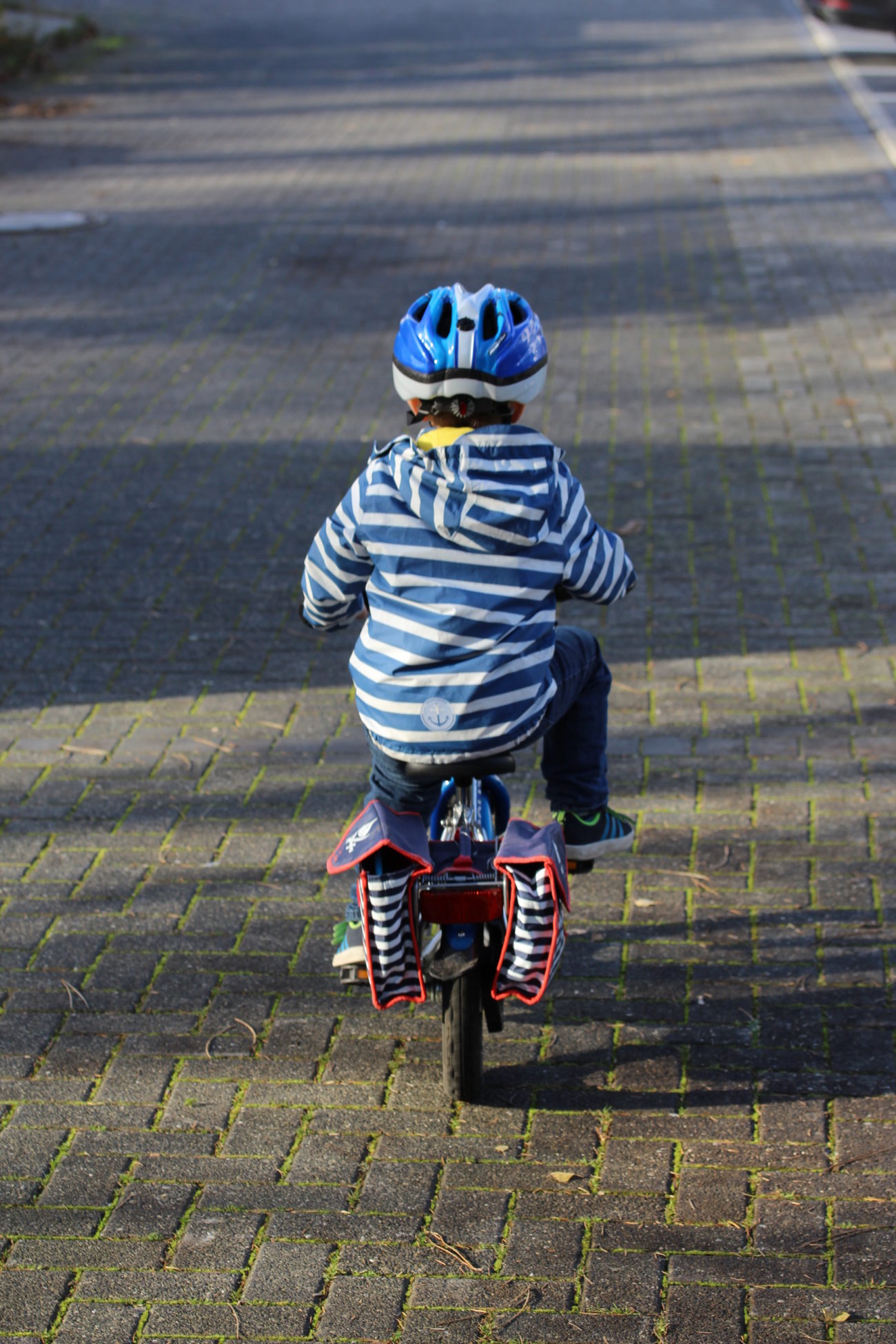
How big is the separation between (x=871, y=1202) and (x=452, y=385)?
2048mm

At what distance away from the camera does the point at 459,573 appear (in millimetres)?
3301

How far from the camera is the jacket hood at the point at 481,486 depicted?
324 centimetres

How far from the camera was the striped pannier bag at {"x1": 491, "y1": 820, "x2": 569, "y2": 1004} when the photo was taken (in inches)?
133

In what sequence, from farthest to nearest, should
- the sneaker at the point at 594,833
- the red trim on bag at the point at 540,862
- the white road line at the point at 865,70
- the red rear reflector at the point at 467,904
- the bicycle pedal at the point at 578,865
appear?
the white road line at the point at 865,70 < the bicycle pedal at the point at 578,865 < the sneaker at the point at 594,833 < the red rear reflector at the point at 467,904 < the red trim on bag at the point at 540,862

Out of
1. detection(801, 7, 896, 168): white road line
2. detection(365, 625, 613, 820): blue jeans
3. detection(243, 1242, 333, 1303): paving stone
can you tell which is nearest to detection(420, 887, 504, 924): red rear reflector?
detection(365, 625, 613, 820): blue jeans

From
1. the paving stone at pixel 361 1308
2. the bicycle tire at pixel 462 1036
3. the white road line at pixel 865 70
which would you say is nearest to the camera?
the paving stone at pixel 361 1308

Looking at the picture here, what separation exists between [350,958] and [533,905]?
2.00 feet

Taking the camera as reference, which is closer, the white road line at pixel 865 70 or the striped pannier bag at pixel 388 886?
the striped pannier bag at pixel 388 886

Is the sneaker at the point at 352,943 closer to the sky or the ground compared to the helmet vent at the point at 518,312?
closer to the ground

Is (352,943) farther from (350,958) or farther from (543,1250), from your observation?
(543,1250)

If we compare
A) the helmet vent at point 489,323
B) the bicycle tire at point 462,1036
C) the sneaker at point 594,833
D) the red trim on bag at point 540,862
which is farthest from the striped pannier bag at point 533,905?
the helmet vent at point 489,323

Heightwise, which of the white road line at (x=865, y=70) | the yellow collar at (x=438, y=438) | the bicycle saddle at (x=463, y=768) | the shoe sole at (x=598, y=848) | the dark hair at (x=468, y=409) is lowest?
the white road line at (x=865, y=70)

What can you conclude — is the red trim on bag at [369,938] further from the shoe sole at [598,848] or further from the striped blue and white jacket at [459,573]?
the shoe sole at [598,848]

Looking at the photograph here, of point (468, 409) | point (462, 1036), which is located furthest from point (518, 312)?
point (462, 1036)
